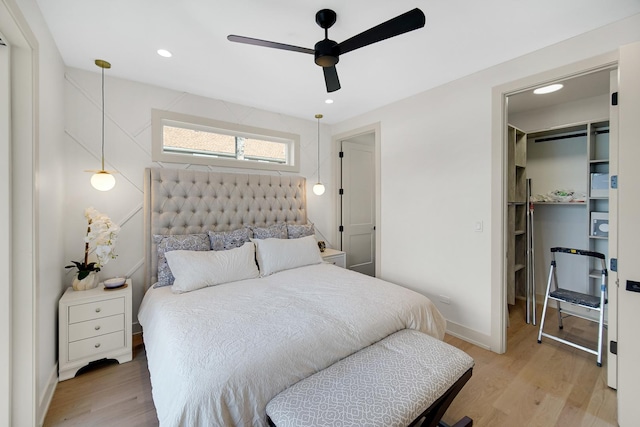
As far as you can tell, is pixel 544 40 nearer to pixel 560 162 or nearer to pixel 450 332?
pixel 560 162

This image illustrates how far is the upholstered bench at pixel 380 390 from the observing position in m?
1.08

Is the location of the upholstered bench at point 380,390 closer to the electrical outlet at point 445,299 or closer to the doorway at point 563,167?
the electrical outlet at point 445,299

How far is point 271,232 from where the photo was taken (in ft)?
10.3

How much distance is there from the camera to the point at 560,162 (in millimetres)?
3318

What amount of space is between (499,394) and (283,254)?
211cm

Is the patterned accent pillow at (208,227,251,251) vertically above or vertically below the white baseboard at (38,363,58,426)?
above

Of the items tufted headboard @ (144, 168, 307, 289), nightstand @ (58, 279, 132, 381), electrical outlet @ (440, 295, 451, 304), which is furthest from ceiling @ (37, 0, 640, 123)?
electrical outlet @ (440, 295, 451, 304)

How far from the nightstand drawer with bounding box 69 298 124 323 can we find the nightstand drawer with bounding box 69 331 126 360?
179 millimetres

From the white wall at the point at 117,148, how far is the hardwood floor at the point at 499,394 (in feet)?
2.38

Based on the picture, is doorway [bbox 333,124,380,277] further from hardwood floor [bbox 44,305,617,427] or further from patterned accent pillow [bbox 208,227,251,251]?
hardwood floor [bbox 44,305,617,427]

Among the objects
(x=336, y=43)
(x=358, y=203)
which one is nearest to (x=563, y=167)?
→ (x=358, y=203)

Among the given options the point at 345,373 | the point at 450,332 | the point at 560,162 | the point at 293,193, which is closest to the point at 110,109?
the point at 293,193

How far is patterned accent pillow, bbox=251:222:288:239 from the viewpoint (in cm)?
307

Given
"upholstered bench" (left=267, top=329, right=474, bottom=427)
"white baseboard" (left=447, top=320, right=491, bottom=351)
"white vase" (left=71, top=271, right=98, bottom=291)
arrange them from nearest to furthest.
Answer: "upholstered bench" (left=267, top=329, right=474, bottom=427) < "white vase" (left=71, top=271, right=98, bottom=291) < "white baseboard" (left=447, top=320, right=491, bottom=351)
